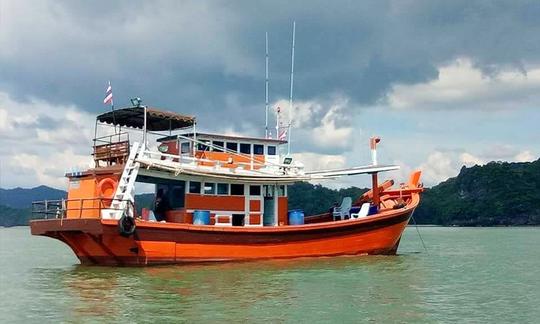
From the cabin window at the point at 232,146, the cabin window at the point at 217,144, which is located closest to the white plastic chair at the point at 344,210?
the cabin window at the point at 232,146

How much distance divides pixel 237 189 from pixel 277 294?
26.1 feet

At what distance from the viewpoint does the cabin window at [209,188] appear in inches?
831

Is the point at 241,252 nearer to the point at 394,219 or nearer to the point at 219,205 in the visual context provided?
the point at 219,205

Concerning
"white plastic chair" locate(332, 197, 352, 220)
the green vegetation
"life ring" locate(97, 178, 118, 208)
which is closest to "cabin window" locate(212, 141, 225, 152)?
"life ring" locate(97, 178, 118, 208)

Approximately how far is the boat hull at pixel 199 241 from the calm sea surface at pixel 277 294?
428 mm

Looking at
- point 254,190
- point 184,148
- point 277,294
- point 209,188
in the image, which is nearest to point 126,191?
point 209,188

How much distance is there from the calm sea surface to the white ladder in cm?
166

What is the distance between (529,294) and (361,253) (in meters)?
7.91

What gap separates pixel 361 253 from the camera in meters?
22.5

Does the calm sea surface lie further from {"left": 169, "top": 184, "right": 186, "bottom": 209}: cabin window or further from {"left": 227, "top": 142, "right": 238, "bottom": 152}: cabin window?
{"left": 227, "top": 142, "right": 238, "bottom": 152}: cabin window

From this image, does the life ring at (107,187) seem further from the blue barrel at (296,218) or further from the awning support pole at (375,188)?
the awning support pole at (375,188)

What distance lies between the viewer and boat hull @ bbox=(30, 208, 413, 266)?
18500 millimetres

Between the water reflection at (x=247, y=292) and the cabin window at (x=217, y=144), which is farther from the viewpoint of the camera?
the cabin window at (x=217, y=144)

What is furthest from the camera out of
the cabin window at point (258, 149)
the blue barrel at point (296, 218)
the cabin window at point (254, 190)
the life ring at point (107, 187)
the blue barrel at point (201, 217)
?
the cabin window at point (258, 149)
